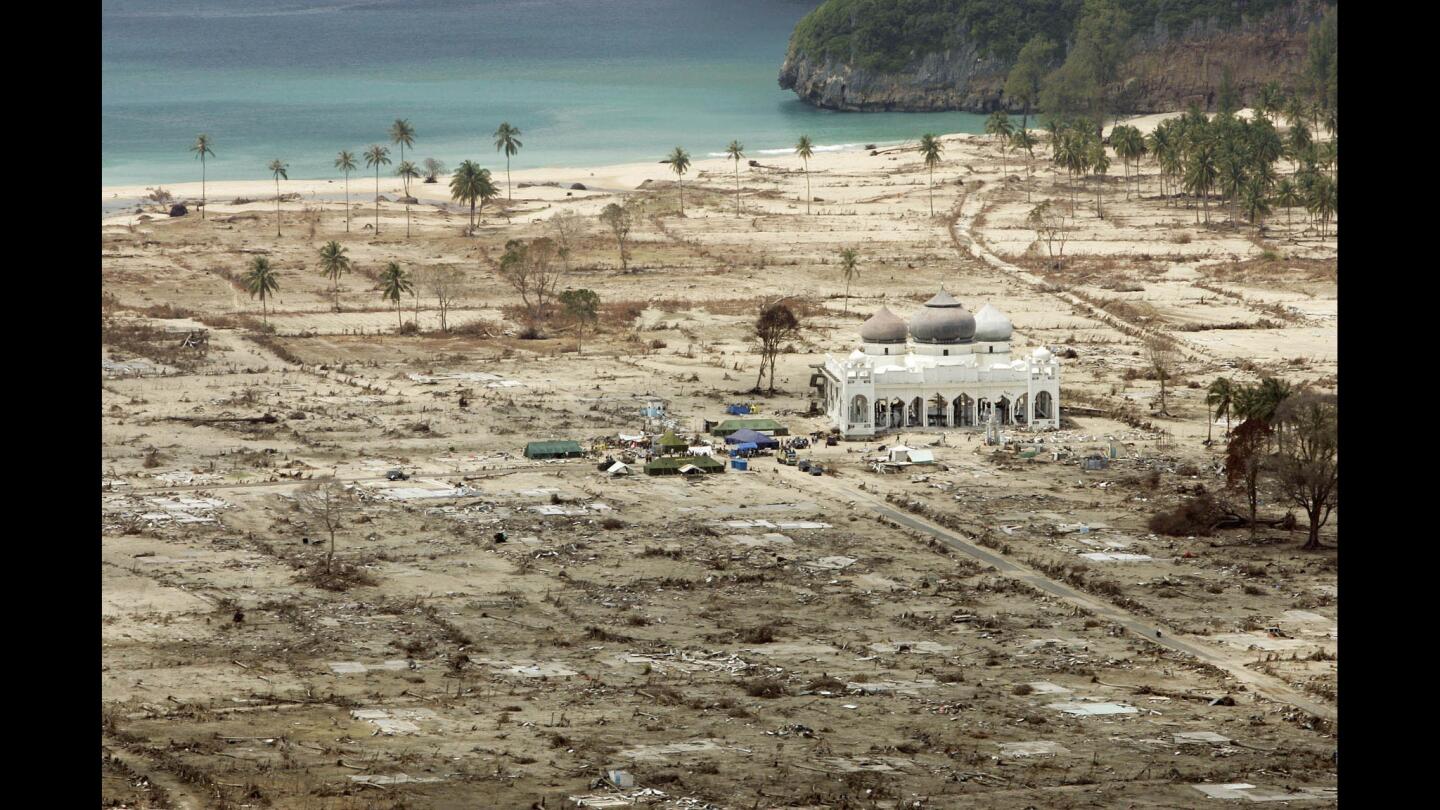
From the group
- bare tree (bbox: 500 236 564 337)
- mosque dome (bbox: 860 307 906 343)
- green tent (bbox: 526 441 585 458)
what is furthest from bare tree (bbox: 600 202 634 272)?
green tent (bbox: 526 441 585 458)

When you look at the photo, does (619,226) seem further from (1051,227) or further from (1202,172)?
(1202,172)

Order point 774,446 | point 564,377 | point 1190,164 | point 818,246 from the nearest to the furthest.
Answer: point 774,446
point 564,377
point 818,246
point 1190,164

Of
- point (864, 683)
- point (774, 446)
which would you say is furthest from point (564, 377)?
point (864, 683)

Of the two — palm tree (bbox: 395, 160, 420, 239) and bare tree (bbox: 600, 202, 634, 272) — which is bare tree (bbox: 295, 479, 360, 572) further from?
palm tree (bbox: 395, 160, 420, 239)

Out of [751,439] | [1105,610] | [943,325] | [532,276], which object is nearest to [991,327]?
[943,325]

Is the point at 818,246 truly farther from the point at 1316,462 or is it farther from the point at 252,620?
the point at 252,620

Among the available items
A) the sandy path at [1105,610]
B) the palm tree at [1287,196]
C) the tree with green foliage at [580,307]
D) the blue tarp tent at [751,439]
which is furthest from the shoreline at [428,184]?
the sandy path at [1105,610]
